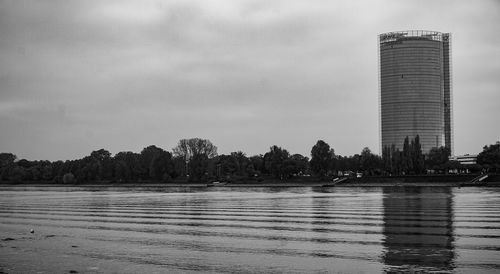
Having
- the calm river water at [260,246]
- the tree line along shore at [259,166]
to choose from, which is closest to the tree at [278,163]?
the tree line along shore at [259,166]

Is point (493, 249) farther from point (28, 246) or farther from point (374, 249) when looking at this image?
point (28, 246)

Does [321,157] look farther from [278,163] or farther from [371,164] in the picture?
[371,164]

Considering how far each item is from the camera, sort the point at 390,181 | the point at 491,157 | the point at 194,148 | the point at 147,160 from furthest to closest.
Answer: the point at 147,160, the point at 194,148, the point at 491,157, the point at 390,181

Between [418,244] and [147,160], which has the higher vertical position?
[147,160]

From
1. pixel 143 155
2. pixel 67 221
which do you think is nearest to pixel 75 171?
pixel 143 155

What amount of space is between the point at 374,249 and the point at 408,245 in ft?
3.90

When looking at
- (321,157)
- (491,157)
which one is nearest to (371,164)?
(321,157)

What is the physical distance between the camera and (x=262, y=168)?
548 feet

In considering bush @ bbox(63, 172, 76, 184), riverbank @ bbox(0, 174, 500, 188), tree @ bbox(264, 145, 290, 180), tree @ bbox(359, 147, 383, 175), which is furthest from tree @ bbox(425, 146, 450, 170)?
bush @ bbox(63, 172, 76, 184)

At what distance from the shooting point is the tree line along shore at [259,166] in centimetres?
13288

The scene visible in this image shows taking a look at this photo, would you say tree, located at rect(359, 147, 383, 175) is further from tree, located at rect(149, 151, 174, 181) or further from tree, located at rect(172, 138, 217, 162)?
tree, located at rect(149, 151, 174, 181)

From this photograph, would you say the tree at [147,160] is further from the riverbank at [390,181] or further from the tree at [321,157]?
the tree at [321,157]

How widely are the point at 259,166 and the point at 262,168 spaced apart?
6.61 ft

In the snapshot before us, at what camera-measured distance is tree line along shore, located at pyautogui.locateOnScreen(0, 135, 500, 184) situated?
133 metres
